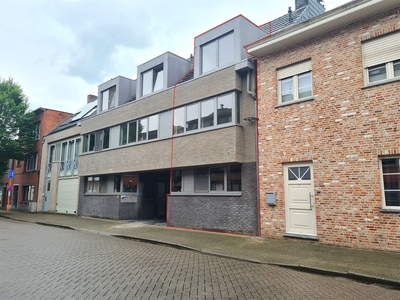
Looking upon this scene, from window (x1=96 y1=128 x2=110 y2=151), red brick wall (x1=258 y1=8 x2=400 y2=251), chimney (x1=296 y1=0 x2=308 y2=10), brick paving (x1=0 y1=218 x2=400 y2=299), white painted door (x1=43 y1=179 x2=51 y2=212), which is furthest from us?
white painted door (x1=43 y1=179 x2=51 y2=212)

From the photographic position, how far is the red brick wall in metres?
8.61

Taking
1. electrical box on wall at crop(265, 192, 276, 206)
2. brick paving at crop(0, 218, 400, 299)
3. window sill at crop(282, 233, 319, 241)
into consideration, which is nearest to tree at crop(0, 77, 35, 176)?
brick paving at crop(0, 218, 400, 299)

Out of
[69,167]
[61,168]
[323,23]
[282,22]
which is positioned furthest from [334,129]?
[61,168]

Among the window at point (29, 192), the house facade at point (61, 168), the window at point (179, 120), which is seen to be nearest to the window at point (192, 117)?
the window at point (179, 120)

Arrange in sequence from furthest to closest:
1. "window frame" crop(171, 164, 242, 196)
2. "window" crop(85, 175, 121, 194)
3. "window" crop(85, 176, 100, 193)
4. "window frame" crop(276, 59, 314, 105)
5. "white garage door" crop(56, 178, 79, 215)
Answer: "white garage door" crop(56, 178, 79, 215), "window" crop(85, 176, 100, 193), "window" crop(85, 175, 121, 194), "window frame" crop(171, 164, 242, 196), "window frame" crop(276, 59, 314, 105)

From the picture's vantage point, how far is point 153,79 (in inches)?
653

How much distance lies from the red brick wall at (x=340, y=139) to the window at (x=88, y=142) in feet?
41.7

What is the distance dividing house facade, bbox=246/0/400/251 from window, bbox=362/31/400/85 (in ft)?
0.09

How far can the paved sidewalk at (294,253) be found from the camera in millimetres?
6434

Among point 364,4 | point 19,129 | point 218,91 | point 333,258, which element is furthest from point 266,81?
point 19,129

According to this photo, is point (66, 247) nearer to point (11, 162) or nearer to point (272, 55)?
point (272, 55)

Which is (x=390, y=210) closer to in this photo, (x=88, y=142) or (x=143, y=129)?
(x=143, y=129)

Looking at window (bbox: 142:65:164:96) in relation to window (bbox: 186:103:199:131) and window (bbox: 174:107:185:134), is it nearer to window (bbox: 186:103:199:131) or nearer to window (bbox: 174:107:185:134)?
window (bbox: 174:107:185:134)

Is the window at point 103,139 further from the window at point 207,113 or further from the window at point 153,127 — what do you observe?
the window at point 207,113
